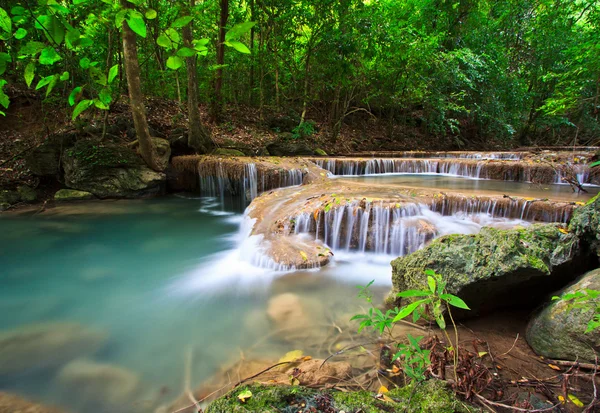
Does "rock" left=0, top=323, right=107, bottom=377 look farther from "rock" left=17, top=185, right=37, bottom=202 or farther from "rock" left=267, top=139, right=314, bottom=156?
"rock" left=267, top=139, right=314, bottom=156

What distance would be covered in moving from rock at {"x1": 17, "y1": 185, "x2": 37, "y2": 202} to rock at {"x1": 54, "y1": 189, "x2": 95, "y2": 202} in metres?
0.49

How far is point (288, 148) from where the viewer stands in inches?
483

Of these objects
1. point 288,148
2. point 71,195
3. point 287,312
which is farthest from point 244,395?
point 288,148

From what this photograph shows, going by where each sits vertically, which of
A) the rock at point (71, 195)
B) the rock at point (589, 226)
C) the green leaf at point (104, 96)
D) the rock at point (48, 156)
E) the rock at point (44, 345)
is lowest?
the rock at point (44, 345)

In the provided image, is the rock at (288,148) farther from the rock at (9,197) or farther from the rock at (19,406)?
the rock at (19,406)

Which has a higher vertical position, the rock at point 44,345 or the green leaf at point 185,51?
the green leaf at point 185,51

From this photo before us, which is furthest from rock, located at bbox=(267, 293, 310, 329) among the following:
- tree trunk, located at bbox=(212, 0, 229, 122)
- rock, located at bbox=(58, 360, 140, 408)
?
tree trunk, located at bbox=(212, 0, 229, 122)

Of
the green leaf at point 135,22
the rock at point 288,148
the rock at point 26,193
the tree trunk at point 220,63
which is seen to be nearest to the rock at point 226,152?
the rock at point 288,148

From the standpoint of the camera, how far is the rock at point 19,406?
7.17ft

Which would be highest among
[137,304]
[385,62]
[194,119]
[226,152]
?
[385,62]

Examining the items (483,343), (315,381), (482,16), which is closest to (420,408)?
(315,381)

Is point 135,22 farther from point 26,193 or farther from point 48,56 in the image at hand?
point 26,193

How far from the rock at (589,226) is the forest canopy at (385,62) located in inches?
280

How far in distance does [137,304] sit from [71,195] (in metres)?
6.69
